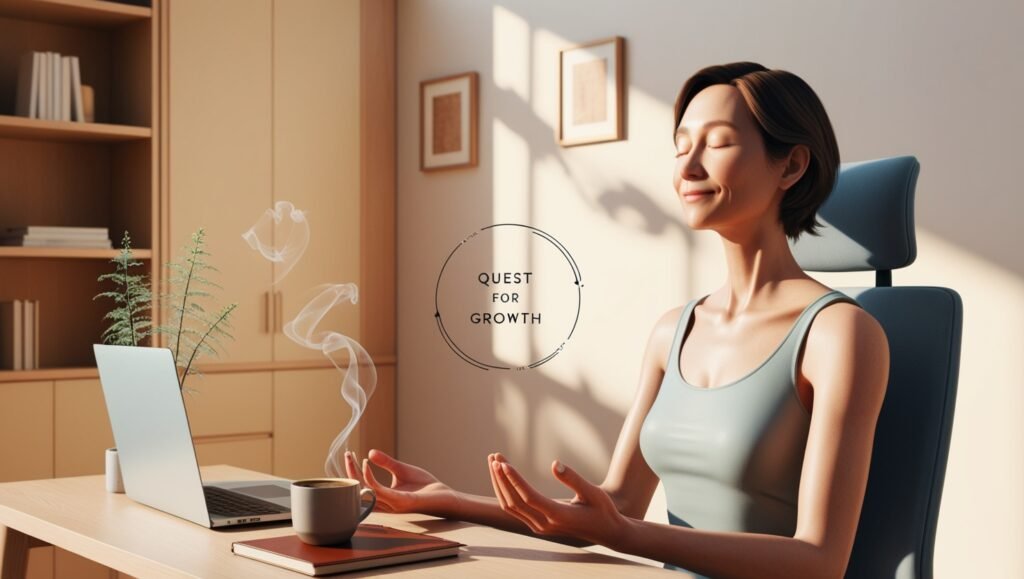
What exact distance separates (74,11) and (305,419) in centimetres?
153

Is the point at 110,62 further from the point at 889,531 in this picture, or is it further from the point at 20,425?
the point at 889,531

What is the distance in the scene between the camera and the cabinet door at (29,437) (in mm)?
3285

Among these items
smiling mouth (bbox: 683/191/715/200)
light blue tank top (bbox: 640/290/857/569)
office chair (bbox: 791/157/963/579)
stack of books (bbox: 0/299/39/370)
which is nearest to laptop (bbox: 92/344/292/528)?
light blue tank top (bbox: 640/290/857/569)

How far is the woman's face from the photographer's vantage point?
148cm

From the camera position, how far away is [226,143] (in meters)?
3.76

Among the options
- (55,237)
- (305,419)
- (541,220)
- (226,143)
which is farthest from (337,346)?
(55,237)

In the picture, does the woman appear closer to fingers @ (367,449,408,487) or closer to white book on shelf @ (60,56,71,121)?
fingers @ (367,449,408,487)

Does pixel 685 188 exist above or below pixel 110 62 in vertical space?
below

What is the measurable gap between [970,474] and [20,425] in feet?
8.53

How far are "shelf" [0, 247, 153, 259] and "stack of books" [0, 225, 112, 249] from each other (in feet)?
0.10

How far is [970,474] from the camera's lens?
258 centimetres

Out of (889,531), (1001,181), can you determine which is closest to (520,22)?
(1001,181)

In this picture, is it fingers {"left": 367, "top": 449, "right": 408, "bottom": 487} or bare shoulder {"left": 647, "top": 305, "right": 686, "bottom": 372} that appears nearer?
fingers {"left": 367, "top": 449, "right": 408, "bottom": 487}

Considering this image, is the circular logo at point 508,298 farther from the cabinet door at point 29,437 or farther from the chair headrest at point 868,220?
the chair headrest at point 868,220
